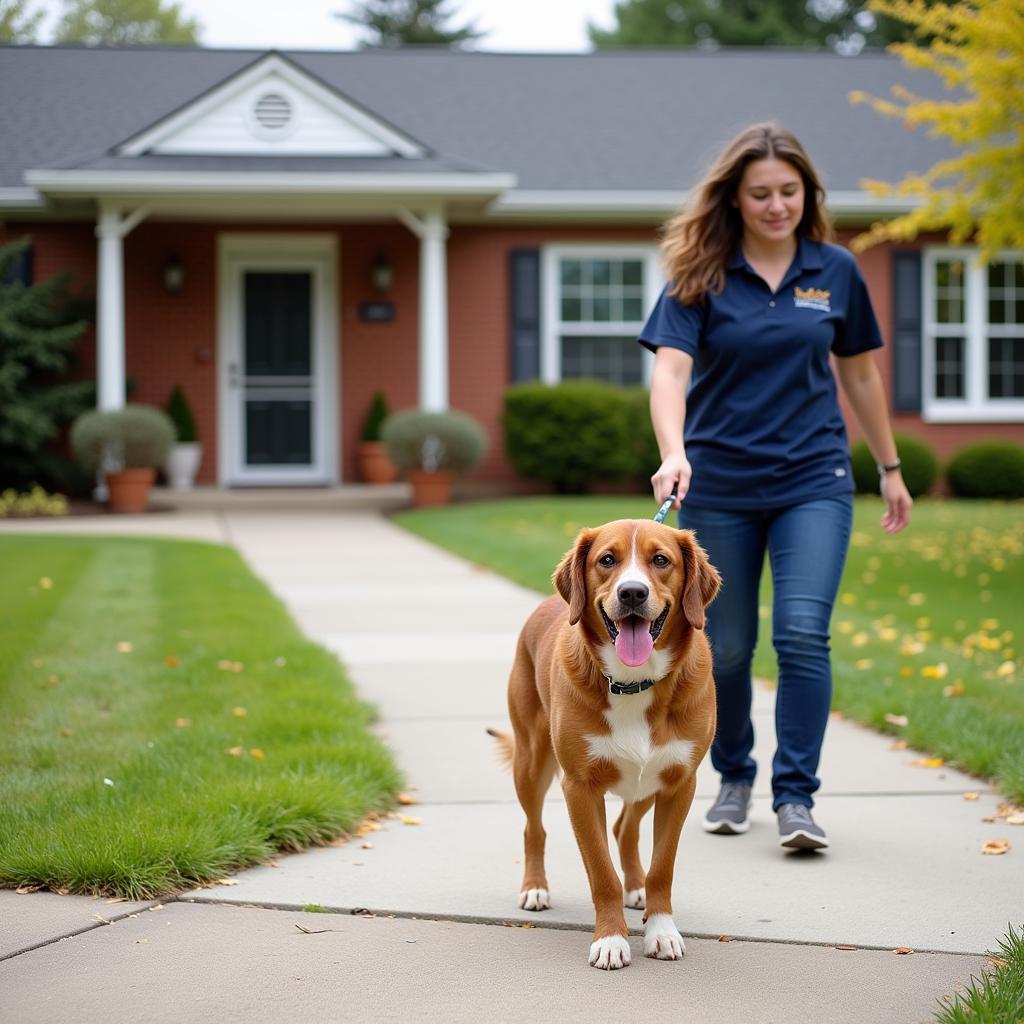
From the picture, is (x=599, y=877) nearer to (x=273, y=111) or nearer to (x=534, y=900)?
(x=534, y=900)

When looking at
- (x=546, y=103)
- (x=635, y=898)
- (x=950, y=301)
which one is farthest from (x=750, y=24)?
(x=635, y=898)

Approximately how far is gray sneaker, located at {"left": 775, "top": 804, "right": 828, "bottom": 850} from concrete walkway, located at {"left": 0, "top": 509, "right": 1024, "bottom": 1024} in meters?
0.06

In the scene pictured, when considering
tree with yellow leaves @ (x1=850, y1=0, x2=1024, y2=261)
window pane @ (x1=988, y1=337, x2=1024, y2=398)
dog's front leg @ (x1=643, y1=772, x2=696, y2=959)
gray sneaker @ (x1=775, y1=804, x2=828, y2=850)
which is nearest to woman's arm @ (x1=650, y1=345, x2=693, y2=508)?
dog's front leg @ (x1=643, y1=772, x2=696, y2=959)

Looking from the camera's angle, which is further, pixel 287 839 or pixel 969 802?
pixel 969 802

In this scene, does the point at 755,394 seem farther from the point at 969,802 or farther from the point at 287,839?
the point at 287,839

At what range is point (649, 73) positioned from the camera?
20.1m

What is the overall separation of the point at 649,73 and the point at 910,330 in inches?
214

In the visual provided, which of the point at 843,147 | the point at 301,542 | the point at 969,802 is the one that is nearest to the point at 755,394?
the point at 969,802

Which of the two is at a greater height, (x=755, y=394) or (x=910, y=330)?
(x=910, y=330)

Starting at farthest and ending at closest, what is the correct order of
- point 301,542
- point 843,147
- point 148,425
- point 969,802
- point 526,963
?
point 843,147 < point 148,425 < point 301,542 < point 969,802 < point 526,963

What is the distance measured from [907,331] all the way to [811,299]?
13821 millimetres

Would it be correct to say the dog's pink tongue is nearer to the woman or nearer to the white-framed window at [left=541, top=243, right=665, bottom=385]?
the woman

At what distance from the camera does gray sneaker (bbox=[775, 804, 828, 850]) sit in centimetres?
412

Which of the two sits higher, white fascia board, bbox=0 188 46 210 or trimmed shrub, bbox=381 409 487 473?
white fascia board, bbox=0 188 46 210
